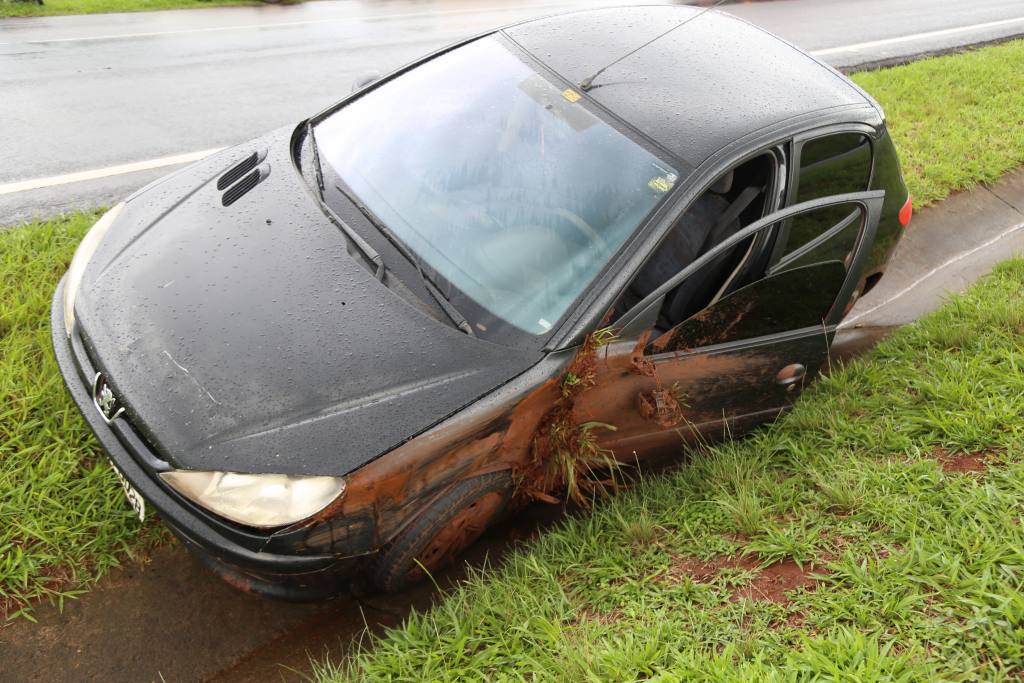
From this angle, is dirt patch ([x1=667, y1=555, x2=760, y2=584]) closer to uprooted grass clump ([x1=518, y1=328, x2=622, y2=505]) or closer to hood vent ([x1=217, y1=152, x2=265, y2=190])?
uprooted grass clump ([x1=518, y1=328, x2=622, y2=505])

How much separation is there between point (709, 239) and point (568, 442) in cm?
105

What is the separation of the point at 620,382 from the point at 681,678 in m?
1.07

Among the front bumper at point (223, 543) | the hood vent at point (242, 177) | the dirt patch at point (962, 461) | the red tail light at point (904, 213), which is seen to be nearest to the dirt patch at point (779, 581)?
the dirt patch at point (962, 461)

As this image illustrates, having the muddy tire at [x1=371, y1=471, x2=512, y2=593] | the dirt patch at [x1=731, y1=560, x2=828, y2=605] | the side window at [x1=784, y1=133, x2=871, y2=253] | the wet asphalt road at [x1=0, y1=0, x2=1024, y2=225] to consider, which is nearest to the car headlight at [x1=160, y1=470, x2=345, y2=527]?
the muddy tire at [x1=371, y1=471, x2=512, y2=593]

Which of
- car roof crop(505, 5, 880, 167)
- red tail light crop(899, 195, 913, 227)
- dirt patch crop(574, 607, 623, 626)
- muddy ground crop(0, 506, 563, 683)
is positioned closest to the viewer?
dirt patch crop(574, 607, 623, 626)

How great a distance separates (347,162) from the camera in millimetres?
3568

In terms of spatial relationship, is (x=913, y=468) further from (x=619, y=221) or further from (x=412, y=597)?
(x=412, y=597)

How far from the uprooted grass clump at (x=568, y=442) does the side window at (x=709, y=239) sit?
31 centimetres

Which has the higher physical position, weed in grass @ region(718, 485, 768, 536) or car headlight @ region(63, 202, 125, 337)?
car headlight @ region(63, 202, 125, 337)

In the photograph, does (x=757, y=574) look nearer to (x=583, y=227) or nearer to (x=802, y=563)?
(x=802, y=563)

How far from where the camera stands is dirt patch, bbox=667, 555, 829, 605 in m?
2.75

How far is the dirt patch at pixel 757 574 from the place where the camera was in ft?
9.01

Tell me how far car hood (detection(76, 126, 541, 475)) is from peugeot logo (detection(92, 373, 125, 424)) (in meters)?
0.05

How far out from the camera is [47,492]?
3.19 meters
